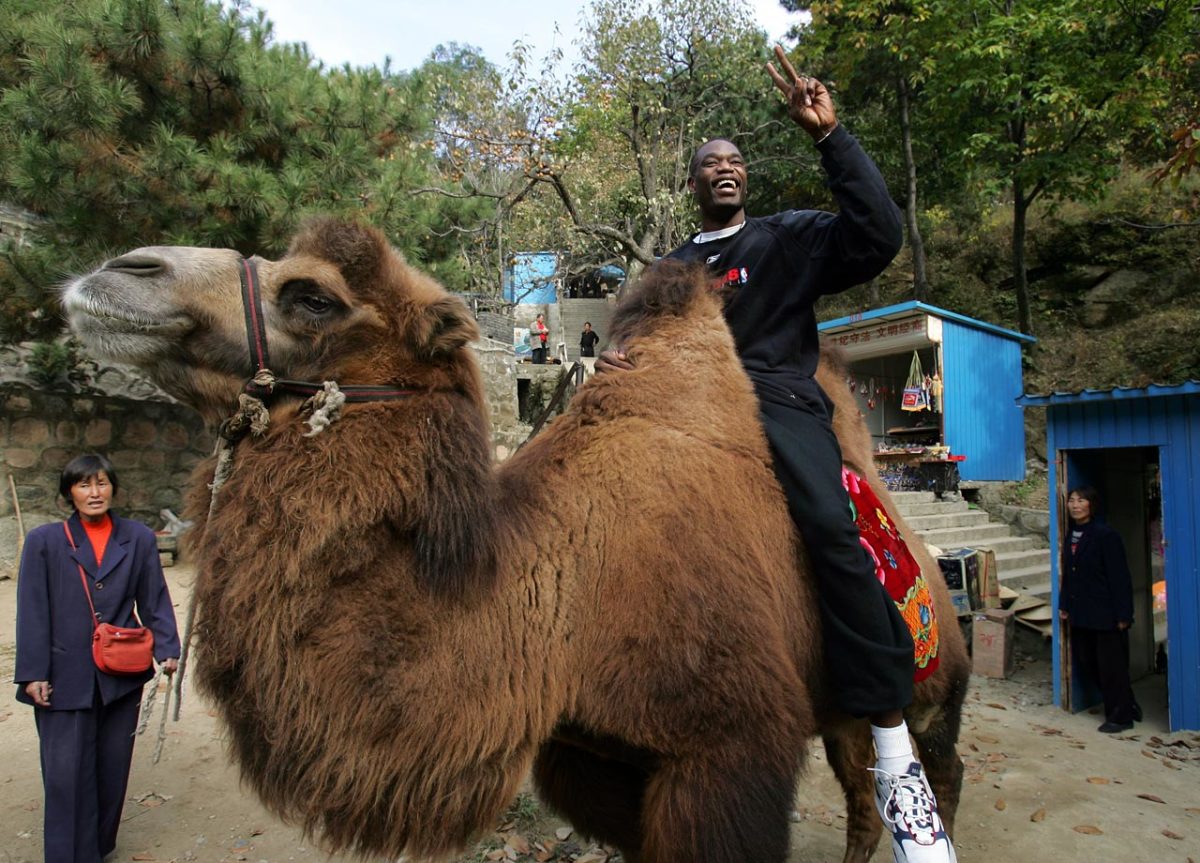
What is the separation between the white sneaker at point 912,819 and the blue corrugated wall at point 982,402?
13731 mm

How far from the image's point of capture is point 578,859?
14.4ft

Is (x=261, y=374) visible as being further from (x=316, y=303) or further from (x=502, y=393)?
(x=502, y=393)

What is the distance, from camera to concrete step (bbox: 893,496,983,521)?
13.4 metres

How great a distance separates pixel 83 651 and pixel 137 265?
3105 millimetres

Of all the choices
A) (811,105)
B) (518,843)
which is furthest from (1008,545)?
(811,105)

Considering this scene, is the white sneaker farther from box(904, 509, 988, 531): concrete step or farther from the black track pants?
box(904, 509, 988, 531): concrete step

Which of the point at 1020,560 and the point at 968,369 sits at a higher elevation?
the point at 968,369

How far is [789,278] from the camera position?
2904mm

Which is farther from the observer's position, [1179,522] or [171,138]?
[171,138]

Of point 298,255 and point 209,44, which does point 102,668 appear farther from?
point 209,44

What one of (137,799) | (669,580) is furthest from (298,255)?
(137,799)

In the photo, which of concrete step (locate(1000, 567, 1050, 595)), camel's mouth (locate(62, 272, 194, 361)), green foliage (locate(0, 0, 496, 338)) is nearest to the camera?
camel's mouth (locate(62, 272, 194, 361))

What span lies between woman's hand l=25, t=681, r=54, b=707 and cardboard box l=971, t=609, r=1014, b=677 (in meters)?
8.87

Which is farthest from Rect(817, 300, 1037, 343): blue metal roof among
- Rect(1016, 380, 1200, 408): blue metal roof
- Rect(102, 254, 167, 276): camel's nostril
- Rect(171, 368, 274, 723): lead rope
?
Rect(102, 254, 167, 276): camel's nostril
